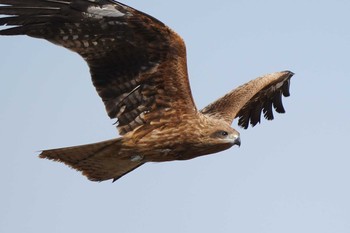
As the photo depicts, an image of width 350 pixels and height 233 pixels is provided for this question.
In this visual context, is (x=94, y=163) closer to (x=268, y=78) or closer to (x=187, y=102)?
(x=187, y=102)

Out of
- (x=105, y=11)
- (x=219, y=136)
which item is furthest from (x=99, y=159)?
(x=105, y=11)

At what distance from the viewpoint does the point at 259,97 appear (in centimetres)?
1708

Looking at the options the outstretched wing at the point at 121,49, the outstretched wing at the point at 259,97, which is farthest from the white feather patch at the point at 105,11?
the outstretched wing at the point at 259,97

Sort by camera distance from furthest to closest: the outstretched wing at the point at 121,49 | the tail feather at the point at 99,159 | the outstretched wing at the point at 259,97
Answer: the outstretched wing at the point at 259,97, the tail feather at the point at 99,159, the outstretched wing at the point at 121,49

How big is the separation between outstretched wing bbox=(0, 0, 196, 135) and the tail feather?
372 mm

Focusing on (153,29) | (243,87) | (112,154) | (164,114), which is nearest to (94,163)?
(112,154)

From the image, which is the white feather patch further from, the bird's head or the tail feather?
the bird's head

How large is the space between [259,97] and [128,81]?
4255mm

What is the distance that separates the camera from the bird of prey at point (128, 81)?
495 inches

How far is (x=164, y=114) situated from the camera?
1347 centimetres

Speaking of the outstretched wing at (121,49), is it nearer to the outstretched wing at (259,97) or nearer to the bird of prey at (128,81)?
the bird of prey at (128,81)

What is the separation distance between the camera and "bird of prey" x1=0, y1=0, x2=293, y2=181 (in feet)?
41.3

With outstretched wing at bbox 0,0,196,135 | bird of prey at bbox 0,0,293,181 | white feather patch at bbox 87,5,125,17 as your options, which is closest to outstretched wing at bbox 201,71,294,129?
bird of prey at bbox 0,0,293,181

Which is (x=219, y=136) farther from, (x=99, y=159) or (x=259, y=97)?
(x=259, y=97)
